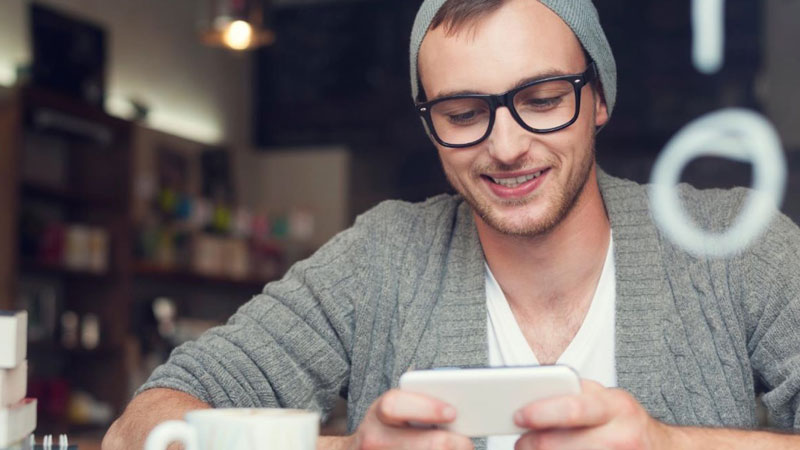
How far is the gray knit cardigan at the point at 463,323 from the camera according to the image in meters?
1.49

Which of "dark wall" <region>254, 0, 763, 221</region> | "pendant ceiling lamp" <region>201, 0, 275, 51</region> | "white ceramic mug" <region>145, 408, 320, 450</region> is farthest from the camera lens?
"dark wall" <region>254, 0, 763, 221</region>

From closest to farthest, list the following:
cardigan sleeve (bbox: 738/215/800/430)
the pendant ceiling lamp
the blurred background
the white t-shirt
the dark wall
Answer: cardigan sleeve (bbox: 738/215/800/430)
the white t-shirt
the pendant ceiling lamp
the blurred background
the dark wall

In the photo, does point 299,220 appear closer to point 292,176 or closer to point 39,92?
point 292,176

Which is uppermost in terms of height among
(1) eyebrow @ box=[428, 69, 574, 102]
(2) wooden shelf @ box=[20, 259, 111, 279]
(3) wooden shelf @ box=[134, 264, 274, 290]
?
(3) wooden shelf @ box=[134, 264, 274, 290]

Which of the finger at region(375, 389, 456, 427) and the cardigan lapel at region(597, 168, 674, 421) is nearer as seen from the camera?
the finger at region(375, 389, 456, 427)

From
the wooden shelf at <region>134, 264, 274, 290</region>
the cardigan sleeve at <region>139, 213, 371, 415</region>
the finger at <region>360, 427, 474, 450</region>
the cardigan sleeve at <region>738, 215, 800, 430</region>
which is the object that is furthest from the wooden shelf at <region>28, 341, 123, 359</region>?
the finger at <region>360, 427, 474, 450</region>

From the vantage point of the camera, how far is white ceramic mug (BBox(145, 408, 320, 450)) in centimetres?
76

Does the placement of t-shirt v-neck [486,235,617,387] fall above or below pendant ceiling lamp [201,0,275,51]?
below

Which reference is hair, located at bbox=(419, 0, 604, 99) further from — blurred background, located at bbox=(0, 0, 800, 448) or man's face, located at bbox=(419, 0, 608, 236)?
blurred background, located at bbox=(0, 0, 800, 448)

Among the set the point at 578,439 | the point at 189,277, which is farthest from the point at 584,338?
the point at 189,277

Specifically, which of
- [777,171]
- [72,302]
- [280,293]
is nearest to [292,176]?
[72,302]

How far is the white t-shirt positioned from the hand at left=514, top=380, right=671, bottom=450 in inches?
22.2

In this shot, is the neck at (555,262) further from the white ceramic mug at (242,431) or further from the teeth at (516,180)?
the white ceramic mug at (242,431)

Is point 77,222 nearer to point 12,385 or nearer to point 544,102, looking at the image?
point 544,102
